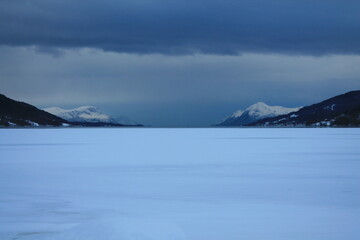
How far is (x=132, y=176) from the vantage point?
32.5 m

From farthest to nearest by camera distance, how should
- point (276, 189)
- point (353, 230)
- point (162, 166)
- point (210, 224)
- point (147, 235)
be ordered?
point (162, 166) < point (276, 189) < point (210, 224) < point (353, 230) < point (147, 235)

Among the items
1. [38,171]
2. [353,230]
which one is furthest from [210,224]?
[38,171]

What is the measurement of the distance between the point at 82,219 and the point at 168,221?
2901 mm

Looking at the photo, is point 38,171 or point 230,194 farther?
point 38,171

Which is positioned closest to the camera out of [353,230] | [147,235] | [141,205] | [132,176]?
[147,235]

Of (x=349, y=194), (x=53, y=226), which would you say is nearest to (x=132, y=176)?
(x=349, y=194)

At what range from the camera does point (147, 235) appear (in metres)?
14.1

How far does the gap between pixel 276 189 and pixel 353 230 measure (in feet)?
33.4

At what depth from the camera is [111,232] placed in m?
14.1

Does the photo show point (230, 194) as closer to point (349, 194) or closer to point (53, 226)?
point (349, 194)

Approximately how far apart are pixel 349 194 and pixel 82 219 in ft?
40.3

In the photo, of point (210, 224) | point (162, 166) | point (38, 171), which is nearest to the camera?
point (210, 224)

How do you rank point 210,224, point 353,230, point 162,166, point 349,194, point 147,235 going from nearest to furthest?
point 147,235 → point 353,230 → point 210,224 → point 349,194 → point 162,166

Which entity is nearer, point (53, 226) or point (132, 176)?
point (53, 226)
